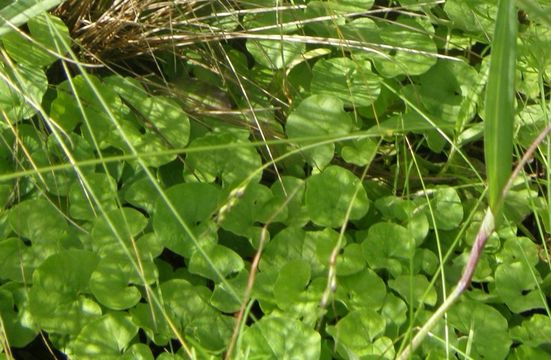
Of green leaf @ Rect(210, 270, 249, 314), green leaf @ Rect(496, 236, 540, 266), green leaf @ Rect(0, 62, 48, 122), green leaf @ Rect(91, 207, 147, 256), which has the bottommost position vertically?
green leaf @ Rect(496, 236, 540, 266)

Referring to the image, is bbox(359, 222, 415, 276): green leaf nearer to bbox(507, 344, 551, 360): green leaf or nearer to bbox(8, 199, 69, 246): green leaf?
bbox(507, 344, 551, 360): green leaf

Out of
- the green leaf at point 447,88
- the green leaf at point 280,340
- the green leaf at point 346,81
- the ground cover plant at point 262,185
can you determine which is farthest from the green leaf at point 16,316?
the green leaf at point 447,88

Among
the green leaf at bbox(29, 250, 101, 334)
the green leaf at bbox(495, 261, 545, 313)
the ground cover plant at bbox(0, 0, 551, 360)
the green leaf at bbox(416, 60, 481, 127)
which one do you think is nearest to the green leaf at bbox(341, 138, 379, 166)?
the ground cover plant at bbox(0, 0, 551, 360)

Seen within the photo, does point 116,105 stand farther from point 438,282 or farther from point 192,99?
point 438,282

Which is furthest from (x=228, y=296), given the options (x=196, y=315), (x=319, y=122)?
(x=319, y=122)

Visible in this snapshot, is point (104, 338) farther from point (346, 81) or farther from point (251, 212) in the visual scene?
point (346, 81)

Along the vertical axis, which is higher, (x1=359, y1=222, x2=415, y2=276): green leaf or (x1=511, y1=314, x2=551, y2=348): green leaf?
(x1=359, y1=222, x2=415, y2=276): green leaf
